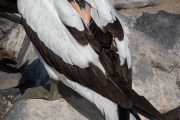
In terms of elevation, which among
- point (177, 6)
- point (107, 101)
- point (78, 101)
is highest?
point (107, 101)

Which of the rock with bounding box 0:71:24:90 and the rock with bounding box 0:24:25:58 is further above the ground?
the rock with bounding box 0:71:24:90

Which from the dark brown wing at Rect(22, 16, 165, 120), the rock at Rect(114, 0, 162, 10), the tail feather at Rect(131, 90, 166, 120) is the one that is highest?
the dark brown wing at Rect(22, 16, 165, 120)

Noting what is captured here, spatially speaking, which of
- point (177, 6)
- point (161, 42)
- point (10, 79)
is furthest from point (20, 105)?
point (177, 6)

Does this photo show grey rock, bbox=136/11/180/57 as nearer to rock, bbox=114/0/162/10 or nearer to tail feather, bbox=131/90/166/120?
rock, bbox=114/0/162/10

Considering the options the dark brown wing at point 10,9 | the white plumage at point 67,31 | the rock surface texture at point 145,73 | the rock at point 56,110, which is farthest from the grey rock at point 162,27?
the dark brown wing at point 10,9

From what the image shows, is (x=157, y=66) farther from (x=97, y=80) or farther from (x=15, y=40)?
(x=15, y=40)

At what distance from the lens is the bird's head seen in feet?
15.2

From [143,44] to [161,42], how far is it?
21.1 inches

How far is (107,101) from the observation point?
447 centimetres

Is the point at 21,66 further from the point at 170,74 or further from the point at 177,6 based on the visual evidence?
the point at 177,6

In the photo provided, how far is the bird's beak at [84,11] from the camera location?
15.1 feet

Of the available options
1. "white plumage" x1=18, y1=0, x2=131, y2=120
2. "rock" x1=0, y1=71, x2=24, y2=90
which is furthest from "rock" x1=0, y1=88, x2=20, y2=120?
"white plumage" x1=18, y1=0, x2=131, y2=120

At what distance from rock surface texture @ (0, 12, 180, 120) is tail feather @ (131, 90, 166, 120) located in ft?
2.03

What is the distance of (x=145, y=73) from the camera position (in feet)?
18.0
